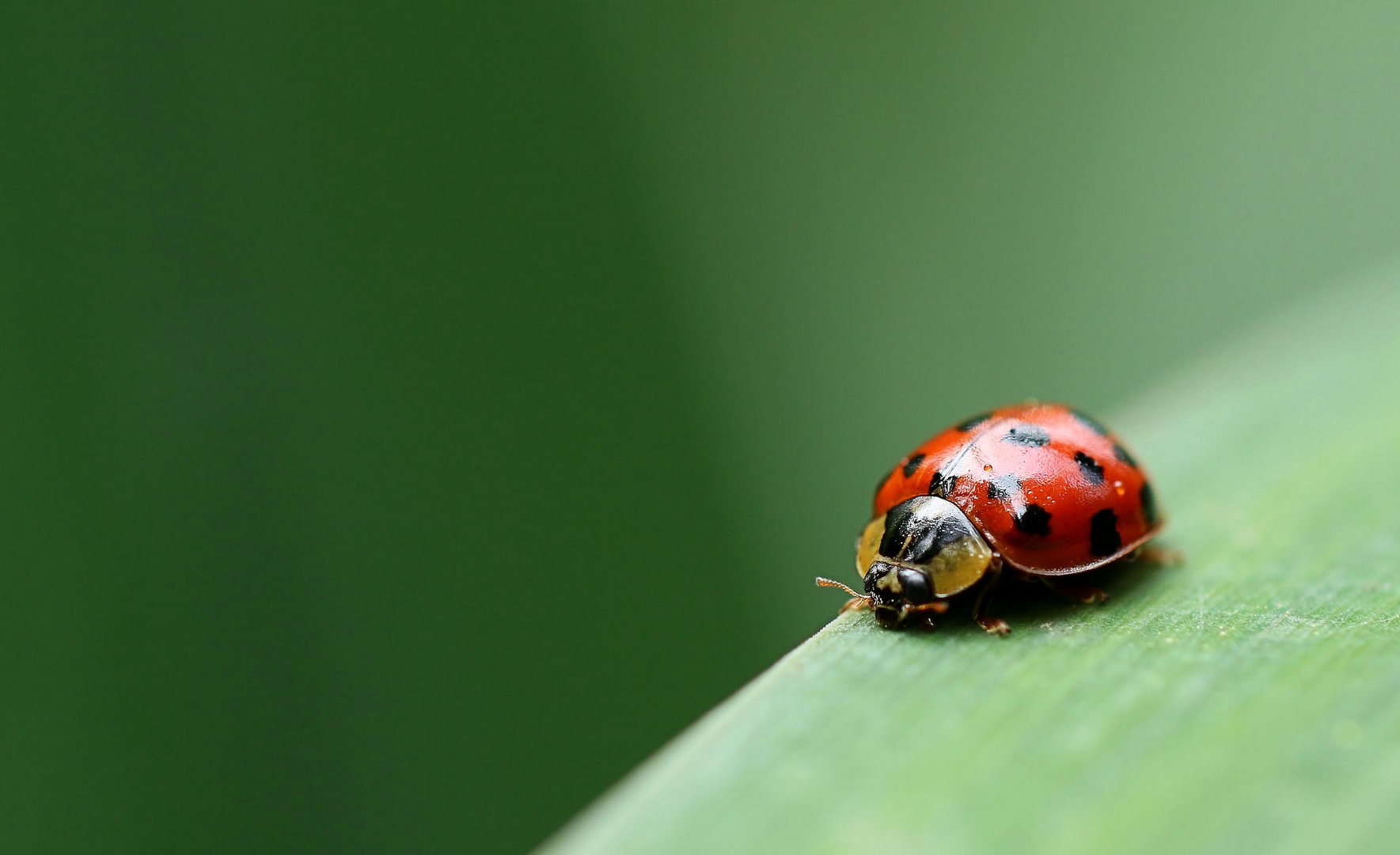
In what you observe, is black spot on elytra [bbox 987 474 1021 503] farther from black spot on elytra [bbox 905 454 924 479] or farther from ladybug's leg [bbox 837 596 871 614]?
ladybug's leg [bbox 837 596 871 614]

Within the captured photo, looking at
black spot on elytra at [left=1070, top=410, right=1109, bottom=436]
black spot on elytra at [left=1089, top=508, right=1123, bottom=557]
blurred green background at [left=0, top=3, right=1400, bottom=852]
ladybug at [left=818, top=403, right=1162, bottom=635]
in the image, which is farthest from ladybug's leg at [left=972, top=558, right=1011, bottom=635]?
blurred green background at [left=0, top=3, right=1400, bottom=852]

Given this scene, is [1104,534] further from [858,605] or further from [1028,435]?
[858,605]

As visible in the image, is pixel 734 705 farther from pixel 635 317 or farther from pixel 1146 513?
pixel 635 317

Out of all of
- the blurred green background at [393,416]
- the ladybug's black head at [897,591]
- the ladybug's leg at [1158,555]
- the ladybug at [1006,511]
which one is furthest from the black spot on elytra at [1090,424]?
the blurred green background at [393,416]

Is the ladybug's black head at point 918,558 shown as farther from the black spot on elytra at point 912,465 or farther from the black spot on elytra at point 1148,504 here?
the black spot on elytra at point 1148,504

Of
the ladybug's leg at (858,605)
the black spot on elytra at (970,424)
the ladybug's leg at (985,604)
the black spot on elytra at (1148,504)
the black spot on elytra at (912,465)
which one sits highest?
the black spot on elytra at (970,424)

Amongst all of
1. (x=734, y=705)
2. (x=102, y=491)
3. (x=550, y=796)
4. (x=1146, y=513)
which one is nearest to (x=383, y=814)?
(x=550, y=796)

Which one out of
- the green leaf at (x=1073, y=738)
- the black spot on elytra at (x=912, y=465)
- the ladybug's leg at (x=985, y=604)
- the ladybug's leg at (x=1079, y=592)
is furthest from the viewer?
the black spot on elytra at (x=912, y=465)
